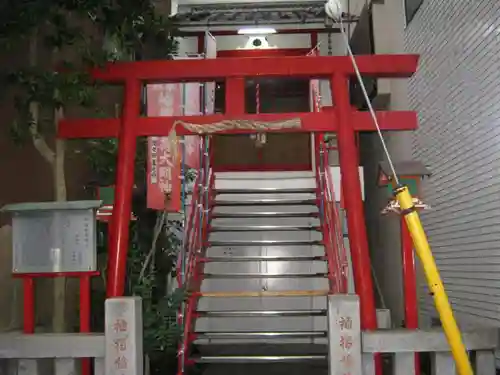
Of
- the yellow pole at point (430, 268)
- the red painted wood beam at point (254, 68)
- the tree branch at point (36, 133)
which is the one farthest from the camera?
the red painted wood beam at point (254, 68)

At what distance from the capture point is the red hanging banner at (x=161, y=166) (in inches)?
232

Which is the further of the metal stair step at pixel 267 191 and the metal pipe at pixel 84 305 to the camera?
the metal stair step at pixel 267 191

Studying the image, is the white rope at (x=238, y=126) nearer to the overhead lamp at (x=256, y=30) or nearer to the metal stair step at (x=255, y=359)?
the metal stair step at (x=255, y=359)

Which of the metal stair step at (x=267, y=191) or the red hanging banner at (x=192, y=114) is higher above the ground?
the red hanging banner at (x=192, y=114)

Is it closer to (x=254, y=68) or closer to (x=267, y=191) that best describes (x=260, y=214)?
(x=267, y=191)

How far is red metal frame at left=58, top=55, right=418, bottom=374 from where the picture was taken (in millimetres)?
4691

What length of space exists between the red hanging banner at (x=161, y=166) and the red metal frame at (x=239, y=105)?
107 centimetres

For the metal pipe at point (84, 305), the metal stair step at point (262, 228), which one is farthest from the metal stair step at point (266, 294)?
the metal pipe at point (84, 305)

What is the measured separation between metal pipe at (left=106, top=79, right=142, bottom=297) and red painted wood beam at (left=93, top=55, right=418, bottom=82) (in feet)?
0.48

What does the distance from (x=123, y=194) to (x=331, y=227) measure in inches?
120

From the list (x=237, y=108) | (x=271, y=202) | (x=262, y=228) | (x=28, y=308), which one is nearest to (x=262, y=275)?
(x=262, y=228)

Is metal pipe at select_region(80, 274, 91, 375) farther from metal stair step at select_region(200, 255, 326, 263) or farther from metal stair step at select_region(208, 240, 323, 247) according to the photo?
metal stair step at select_region(208, 240, 323, 247)

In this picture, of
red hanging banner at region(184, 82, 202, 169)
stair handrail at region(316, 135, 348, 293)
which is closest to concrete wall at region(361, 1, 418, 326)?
stair handrail at region(316, 135, 348, 293)

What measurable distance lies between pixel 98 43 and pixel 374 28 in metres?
4.57
